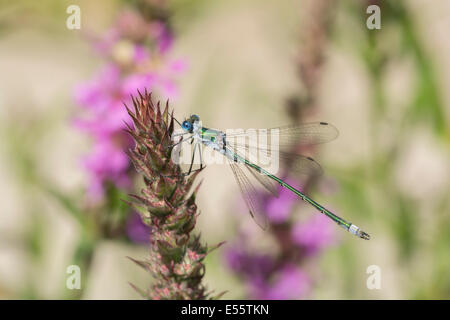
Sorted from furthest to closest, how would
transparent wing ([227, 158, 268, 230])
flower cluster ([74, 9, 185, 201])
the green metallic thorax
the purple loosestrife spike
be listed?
the green metallic thorax
flower cluster ([74, 9, 185, 201])
transparent wing ([227, 158, 268, 230])
the purple loosestrife spike

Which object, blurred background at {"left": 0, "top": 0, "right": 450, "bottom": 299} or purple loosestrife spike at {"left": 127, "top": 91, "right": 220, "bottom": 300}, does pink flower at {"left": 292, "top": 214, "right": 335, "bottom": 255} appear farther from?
purple loosestrife spike at {"left": 127, "top": 91, "right": 220, "bottom": 300}

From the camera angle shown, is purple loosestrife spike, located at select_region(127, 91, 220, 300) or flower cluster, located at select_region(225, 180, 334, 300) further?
flower cluster, located at select_region(225, 180, 334, 300)

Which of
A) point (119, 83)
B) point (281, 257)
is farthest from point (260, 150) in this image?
point (119, 83)

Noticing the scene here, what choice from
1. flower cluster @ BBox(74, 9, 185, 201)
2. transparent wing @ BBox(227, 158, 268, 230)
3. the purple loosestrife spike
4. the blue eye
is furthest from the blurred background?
the purple loosestrife spike

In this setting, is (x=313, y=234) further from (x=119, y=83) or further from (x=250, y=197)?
(x=119, y=83)

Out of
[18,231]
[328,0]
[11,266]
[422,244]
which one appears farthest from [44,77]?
[422,244]

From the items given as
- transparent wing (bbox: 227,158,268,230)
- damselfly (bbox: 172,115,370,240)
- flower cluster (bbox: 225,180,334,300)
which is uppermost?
damselfly (bbox: 172,115,370,240)
